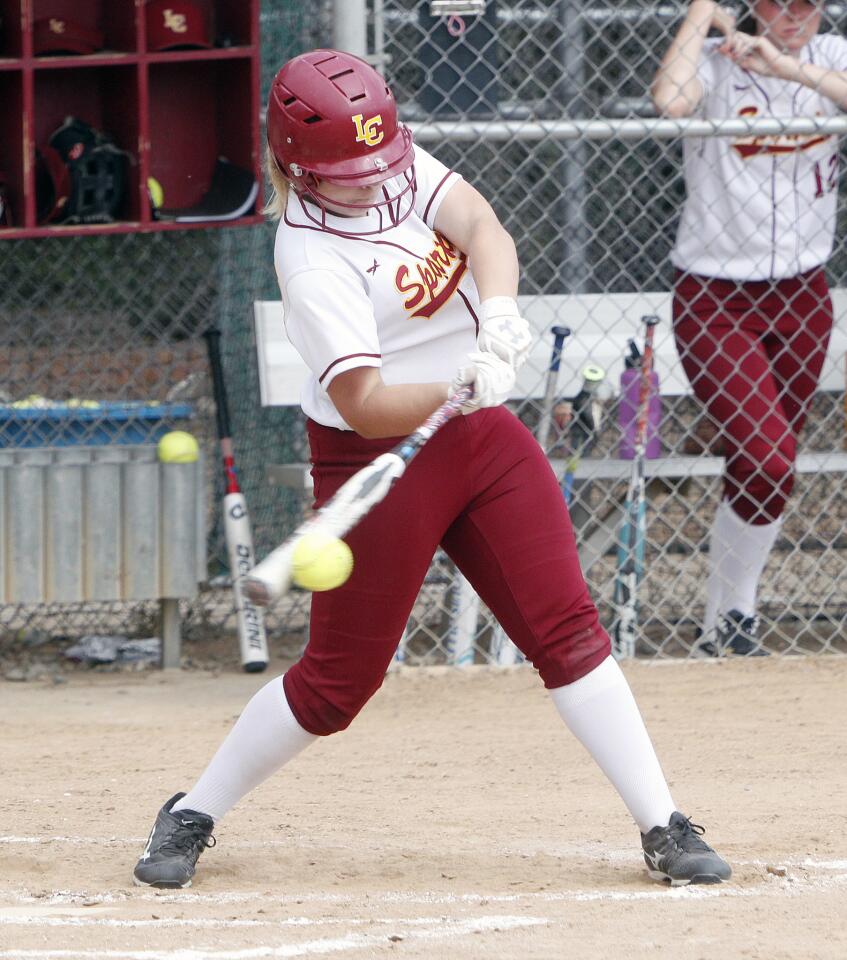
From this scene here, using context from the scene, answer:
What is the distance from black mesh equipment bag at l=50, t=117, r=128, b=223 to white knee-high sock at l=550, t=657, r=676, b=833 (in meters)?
2.68

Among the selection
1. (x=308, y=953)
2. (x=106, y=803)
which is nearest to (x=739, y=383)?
(x=106, y=803)

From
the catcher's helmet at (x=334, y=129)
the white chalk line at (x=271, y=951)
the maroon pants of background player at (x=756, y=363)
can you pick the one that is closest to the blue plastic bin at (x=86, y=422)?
the maroon pants of background player at (x=756, y=363)

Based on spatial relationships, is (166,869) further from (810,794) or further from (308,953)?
(810,794)

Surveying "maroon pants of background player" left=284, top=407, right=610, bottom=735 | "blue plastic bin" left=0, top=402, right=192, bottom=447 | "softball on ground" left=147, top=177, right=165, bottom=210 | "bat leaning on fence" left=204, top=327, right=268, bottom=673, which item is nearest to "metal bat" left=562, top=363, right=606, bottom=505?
"bat leaning on fence" left=204, top=327, right=268, bottom=673

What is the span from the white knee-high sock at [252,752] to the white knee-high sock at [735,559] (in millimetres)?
2422

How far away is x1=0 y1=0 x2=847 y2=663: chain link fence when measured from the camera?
5199mm

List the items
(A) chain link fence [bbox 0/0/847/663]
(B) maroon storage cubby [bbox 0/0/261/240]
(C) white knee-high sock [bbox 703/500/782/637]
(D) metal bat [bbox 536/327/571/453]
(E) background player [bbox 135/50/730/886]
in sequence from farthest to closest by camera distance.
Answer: (A) chain link fence [bbox 0/0/847/663]
(C) white knee-high sock [bbox 703/500/782/637]
(D) metal bat [bbox 536/327/571/453]
(B) maroon storage cubby [bbox 0/0/261/240]
(E) background player [bbox 135/50/730/886]

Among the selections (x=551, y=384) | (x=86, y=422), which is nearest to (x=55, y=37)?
(x=86, y=422)

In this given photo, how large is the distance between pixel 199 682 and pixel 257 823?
1.68 meters

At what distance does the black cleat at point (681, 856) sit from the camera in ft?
9.59

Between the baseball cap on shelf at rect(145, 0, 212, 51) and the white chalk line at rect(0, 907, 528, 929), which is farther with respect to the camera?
the baseball cap on shelf at rect(145, 0, 212, 51)

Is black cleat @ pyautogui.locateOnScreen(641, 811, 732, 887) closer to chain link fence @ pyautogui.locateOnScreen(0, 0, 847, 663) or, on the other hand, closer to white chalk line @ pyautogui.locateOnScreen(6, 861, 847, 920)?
white chalk line @ pyautogui.locateOnScreen(6, 861, 847, 920)

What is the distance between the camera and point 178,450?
517 centimetres

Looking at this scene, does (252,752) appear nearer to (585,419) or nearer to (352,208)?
(352,208)
